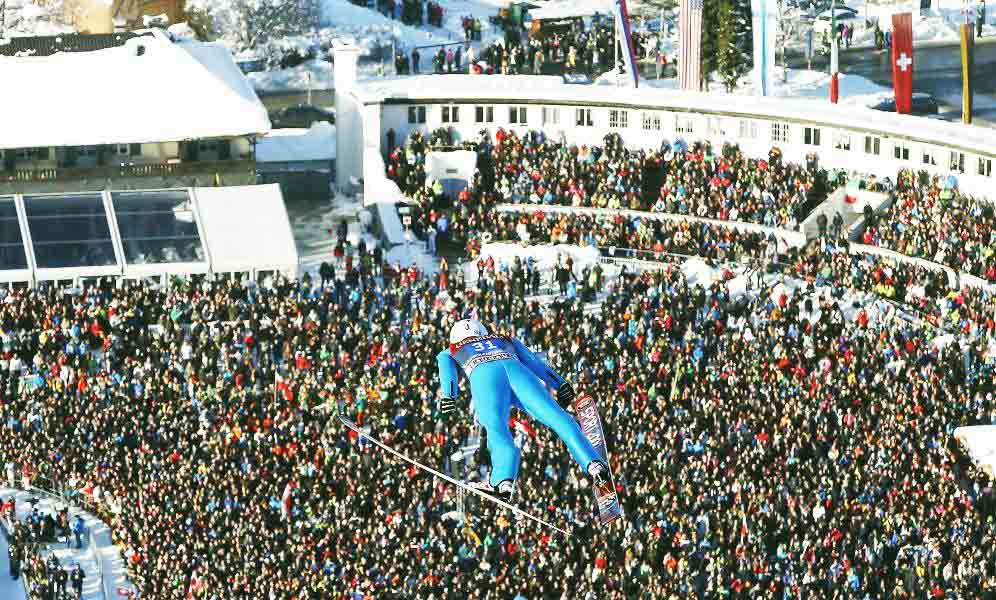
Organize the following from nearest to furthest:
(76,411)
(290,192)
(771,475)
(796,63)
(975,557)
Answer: (975,557)
(771,475)
(76,411)
(290,192)
(796,63)

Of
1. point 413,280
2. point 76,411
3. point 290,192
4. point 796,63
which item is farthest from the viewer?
point 796,63

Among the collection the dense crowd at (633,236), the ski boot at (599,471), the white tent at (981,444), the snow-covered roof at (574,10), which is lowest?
the white tent at (981,444)

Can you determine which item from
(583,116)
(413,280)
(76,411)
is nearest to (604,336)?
(413,280)

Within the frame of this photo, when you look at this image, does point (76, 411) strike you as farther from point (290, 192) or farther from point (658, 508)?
point (290, 192)

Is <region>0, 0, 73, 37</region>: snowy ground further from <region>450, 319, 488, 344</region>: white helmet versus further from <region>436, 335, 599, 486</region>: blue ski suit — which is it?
<region>436, 335, 599, 486</region>: blue ski suit

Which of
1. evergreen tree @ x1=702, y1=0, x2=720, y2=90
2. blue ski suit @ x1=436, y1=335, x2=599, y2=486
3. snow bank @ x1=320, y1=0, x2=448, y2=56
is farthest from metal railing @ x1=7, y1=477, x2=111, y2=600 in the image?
snow bank @ x1=320, y1=0, x2=448, y2=56

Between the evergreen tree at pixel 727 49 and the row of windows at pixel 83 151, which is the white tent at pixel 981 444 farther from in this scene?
the row of windows at pixel 83 151

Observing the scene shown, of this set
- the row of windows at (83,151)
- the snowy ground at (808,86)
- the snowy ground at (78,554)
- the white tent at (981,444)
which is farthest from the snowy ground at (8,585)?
the snowy ground at (808,86)
